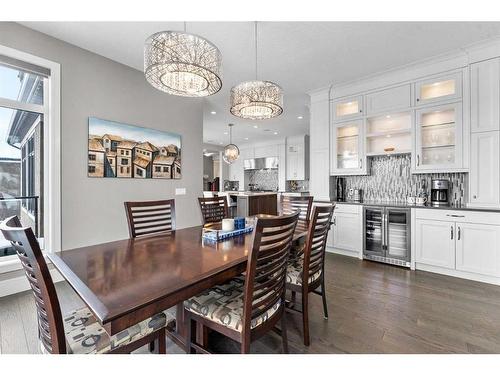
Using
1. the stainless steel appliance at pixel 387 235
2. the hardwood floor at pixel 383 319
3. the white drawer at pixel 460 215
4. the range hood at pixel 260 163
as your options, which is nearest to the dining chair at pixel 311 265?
the hardwood floor at pixel 383 319

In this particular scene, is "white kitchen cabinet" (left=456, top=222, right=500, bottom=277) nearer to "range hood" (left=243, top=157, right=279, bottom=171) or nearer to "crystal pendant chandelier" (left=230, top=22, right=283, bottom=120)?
"crystal pendant chandelier" (left=230, top=22, right=283, bottom=120)

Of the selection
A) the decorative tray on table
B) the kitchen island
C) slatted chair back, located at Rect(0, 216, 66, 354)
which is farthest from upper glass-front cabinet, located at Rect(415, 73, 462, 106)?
slatted chair back, located at Rect(0, 216, 66, 354)

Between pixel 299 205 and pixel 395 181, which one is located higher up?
pixel 395 181

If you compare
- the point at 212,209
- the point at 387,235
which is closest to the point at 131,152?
the point at 212,209

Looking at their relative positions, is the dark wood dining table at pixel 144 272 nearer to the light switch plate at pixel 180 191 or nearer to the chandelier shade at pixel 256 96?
the chandelier shade at pixel 256 96

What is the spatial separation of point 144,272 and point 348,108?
4.05 m

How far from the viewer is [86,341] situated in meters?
1.07

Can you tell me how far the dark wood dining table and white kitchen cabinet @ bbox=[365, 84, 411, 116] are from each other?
10.5 ft

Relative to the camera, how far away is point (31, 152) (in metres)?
2.74

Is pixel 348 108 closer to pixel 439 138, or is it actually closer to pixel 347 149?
pixel 347 149
